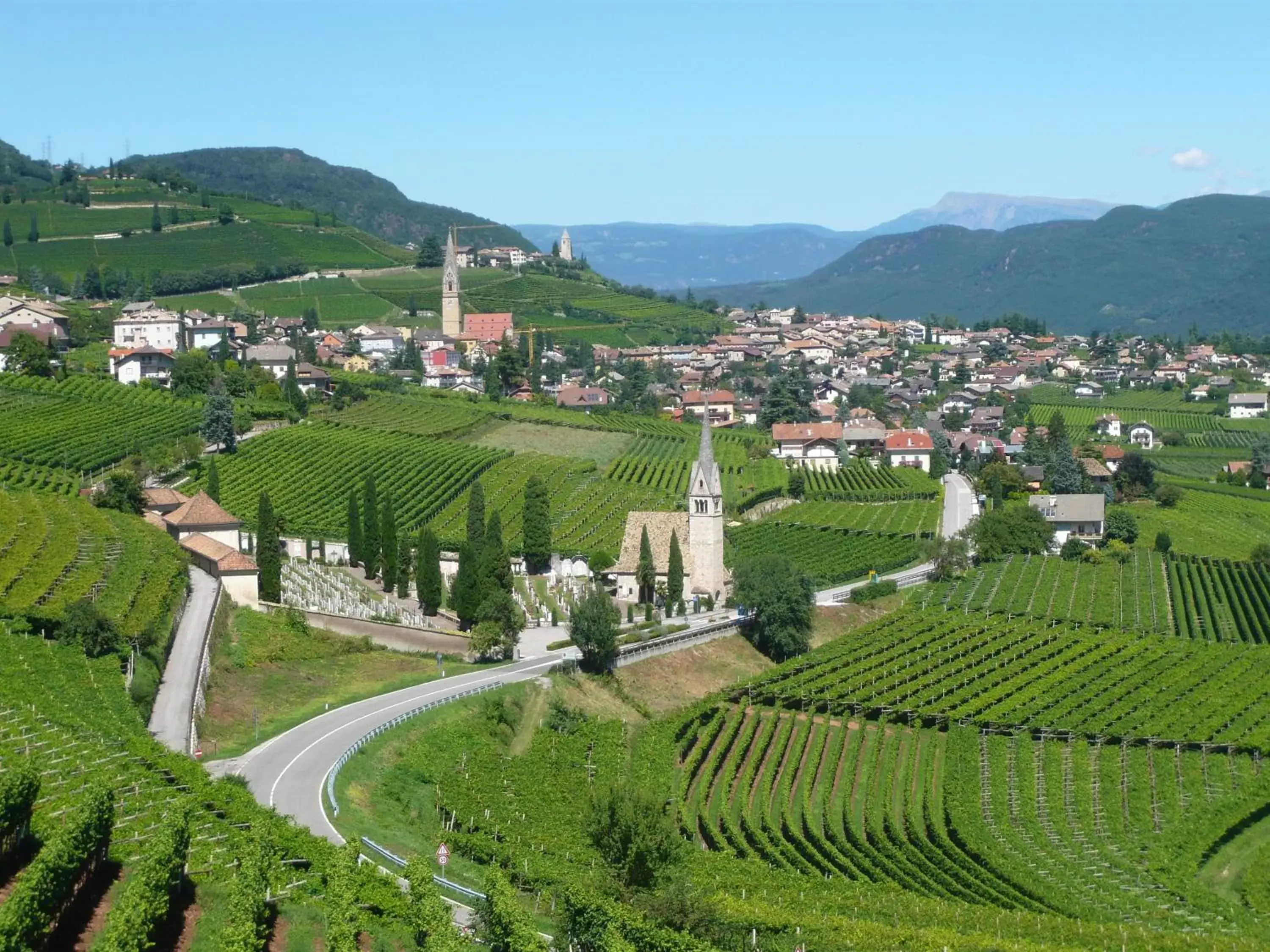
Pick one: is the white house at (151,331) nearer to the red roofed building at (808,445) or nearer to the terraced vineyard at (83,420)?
the terraced vineyard at (83,420)

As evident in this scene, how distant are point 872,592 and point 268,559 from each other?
23.3 metres

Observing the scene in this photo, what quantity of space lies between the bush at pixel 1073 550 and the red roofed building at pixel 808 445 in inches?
903

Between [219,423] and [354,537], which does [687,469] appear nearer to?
[219,423]

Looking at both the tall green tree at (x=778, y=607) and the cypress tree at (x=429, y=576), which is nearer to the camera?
the cypress tree at (x=429, y=576)

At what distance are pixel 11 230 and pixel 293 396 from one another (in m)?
80.1

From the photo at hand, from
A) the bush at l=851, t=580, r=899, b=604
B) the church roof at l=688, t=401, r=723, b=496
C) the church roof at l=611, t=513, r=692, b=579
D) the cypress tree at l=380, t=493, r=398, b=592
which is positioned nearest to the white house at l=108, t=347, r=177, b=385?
the cypress tree at l=380, t=493, r=398, b=592

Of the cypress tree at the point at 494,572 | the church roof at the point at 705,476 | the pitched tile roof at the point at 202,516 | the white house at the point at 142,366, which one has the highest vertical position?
the white house at the point at 142,366

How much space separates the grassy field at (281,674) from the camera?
41.0m

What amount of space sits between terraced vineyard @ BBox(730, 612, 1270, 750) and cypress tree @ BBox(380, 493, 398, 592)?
13.0 meters

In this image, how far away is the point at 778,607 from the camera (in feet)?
188

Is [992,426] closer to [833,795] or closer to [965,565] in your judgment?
[965,565]

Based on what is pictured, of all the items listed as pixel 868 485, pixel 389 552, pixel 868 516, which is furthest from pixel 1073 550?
Answer: pixel 389 552

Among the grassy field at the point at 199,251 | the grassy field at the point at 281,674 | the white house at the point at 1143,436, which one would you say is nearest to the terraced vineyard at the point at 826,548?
the grassy field at the point at 281,674

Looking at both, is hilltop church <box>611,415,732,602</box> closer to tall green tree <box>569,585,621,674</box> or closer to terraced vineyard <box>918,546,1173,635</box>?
terraced vineyard <box>918,546,1173,635</box>
